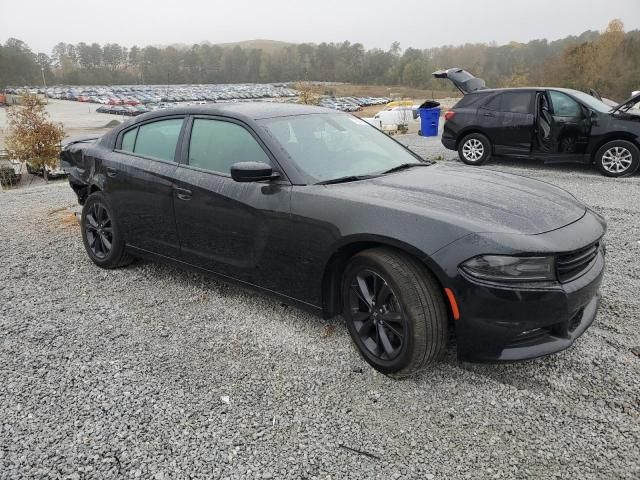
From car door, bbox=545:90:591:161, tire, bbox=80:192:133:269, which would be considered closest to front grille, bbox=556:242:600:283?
tire, bbox=80:192:133:269

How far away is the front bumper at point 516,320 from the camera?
2402 mm

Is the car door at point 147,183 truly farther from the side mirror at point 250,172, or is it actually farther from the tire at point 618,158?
the tire at point 618,158

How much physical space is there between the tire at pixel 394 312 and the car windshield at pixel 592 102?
26.1 feet

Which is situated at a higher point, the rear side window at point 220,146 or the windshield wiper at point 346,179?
the rear side window at point 220,146

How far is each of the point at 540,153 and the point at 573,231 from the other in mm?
7429

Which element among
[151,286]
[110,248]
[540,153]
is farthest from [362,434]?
[540,153]

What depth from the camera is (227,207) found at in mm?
3395

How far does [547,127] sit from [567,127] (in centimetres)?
34

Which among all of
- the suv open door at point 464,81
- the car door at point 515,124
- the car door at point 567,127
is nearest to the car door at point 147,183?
the car door at point 515,124

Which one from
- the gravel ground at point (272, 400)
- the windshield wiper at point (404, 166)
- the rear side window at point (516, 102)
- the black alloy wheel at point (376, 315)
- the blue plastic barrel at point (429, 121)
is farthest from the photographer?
the blue plastic barrel at point (429, 121)

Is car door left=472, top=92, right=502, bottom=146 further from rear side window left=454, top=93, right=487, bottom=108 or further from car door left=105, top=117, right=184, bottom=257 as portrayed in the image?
car door left=105, top=117, right=184, bottom=257

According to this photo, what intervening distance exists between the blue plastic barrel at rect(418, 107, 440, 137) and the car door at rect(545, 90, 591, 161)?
26.5ft

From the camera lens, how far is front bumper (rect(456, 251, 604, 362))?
240cm

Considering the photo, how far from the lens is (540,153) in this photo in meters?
9.32
